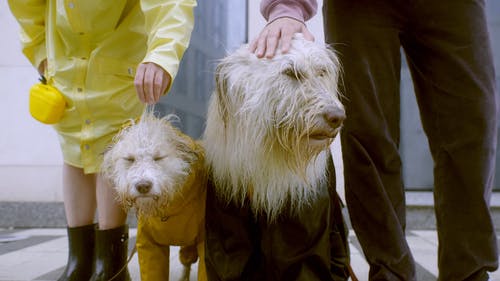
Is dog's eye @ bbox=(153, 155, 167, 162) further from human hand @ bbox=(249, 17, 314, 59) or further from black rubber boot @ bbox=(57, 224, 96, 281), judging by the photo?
black rubber boot @ bbox=(57, 224, 96, 281)

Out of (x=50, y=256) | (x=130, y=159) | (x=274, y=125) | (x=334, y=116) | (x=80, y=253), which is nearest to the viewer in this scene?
(x=334, y=116)

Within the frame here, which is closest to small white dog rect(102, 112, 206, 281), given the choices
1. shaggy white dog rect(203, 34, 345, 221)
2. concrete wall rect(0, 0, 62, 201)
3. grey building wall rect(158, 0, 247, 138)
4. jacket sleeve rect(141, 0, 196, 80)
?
shaggy white dog rect(203, 34, 345, 221)

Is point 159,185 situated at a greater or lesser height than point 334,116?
lesser

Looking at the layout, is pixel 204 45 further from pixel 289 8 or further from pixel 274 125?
pixel 274 125

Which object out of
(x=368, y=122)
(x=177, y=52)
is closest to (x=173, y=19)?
(x=177, y=52)

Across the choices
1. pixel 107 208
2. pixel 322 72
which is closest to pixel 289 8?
pixel 322 72

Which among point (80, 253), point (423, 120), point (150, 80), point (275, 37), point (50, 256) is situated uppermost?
point (275, 37)

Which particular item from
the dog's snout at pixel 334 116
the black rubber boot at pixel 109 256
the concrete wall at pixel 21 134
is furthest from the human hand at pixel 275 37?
the concrete wall at pixel 21 134

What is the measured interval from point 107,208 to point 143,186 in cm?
44

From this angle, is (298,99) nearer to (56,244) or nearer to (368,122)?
(368,122)

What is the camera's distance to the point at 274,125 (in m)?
1.60

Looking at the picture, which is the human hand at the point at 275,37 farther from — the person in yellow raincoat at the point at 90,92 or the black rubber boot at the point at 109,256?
the black rubber boot at the point at 109,256

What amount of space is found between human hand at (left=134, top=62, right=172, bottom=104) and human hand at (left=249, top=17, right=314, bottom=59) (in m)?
0.33

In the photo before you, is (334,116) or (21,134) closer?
(334,116)
